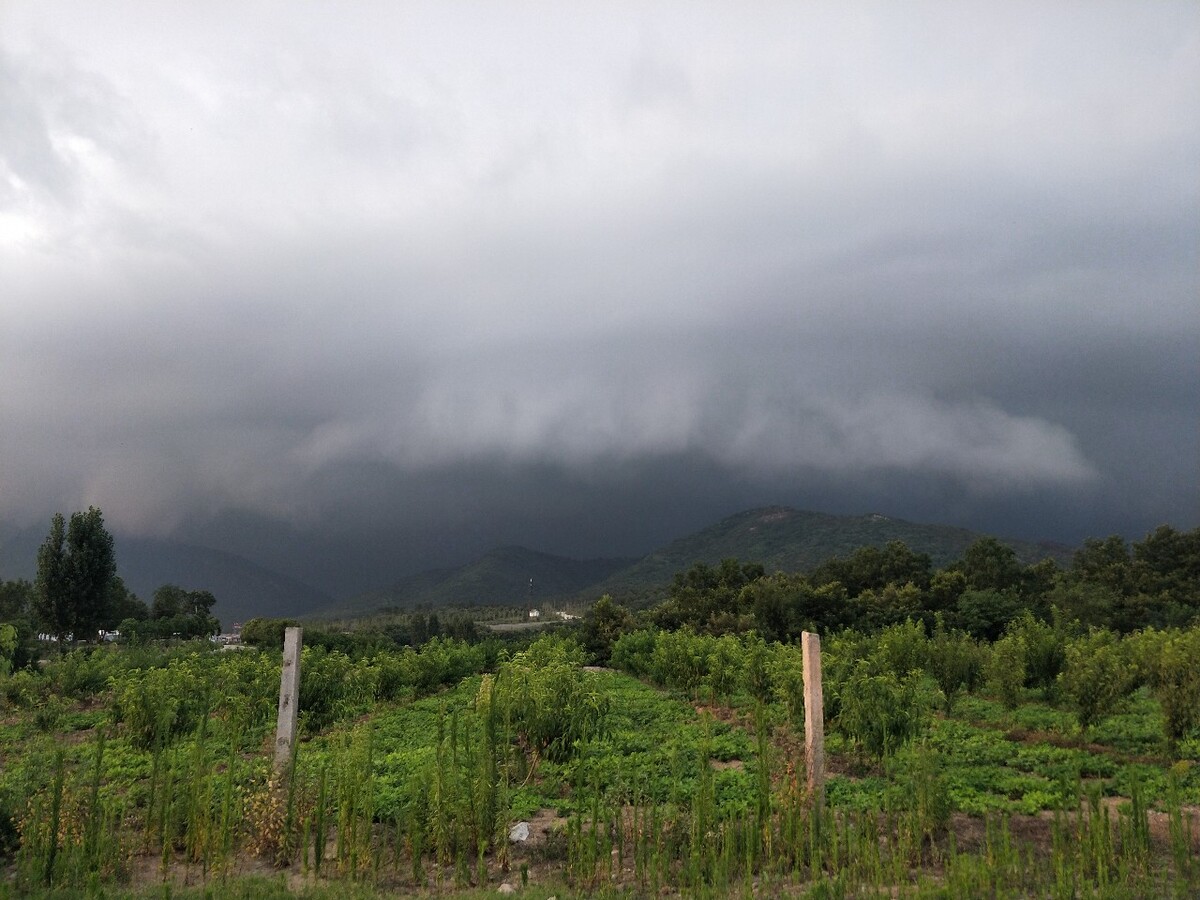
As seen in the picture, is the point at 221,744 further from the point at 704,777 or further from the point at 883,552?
the point at 883,552

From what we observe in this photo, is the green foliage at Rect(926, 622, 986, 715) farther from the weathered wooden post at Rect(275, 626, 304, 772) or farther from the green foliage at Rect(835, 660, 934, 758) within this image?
the weathered wooden post at Rect(275, 626, 304, 772)

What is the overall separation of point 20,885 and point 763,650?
640 inches

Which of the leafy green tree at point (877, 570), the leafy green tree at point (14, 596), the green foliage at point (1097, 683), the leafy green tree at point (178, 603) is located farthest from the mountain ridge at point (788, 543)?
the green foliage at point (1097, 683)

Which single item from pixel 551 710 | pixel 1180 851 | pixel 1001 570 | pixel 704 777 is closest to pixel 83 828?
pixel 551 710

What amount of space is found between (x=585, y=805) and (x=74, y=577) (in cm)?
5674

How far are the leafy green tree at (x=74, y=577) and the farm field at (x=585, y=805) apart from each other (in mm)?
43152

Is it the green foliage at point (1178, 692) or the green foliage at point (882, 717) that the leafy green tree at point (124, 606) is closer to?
the green foliage at point (882, 717)

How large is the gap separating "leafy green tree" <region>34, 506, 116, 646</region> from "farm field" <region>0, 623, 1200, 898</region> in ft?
142

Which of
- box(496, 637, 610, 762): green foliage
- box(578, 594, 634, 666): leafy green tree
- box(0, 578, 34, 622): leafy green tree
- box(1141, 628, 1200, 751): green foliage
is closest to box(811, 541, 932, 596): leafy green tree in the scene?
box(578, 594, 634, 666): leafy green tree

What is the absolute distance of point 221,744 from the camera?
52.3ft

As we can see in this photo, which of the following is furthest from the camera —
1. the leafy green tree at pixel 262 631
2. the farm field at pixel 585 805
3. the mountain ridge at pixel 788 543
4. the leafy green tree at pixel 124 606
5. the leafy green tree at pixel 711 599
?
the mountain ridge at pixel 788 543

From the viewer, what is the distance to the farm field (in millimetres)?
8078

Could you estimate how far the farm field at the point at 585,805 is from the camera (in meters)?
8.08

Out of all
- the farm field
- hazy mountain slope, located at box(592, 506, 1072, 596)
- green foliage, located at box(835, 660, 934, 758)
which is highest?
hazy mountain slope, located at box(592, 506, 1072, 596)
